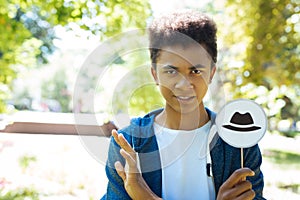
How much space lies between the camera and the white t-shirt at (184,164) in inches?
31.9

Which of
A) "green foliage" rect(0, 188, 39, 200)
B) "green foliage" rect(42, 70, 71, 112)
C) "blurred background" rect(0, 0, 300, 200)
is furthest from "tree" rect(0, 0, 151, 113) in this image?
"green foliage" rect(42, 70, 71, 112)

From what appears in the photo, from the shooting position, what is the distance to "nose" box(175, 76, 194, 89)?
0.77 m

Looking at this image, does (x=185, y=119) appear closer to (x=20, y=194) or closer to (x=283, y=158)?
(x=20, y=194)

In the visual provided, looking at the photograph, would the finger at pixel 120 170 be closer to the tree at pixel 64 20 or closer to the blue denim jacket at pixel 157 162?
the blue denim jacket at pixel 157 162

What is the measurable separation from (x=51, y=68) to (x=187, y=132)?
438 centimetres

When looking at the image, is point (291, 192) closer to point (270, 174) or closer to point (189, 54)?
point (270, 174)

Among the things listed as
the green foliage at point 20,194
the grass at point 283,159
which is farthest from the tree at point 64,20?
the grass at point 283,159

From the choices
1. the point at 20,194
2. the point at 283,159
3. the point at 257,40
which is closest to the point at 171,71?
the point at 20,194

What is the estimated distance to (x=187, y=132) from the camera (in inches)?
32.7

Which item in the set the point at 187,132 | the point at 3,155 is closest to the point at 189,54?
the point at 187,132

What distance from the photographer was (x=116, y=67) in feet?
5.15

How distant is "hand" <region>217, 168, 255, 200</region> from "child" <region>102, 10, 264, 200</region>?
2cm

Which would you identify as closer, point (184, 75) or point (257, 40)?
point (184, 75)

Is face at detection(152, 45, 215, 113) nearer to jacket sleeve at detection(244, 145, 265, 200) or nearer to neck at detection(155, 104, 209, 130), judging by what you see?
neck at detection(155, 104, 209, 130)
